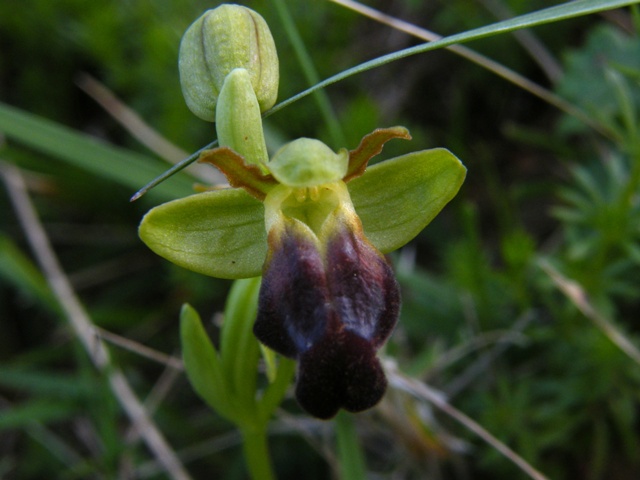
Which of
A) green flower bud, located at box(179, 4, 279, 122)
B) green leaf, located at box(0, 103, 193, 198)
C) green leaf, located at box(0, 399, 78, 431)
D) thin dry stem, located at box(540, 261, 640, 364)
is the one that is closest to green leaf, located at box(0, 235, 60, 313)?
green leaf, located at box(0, 399, 78, 431)

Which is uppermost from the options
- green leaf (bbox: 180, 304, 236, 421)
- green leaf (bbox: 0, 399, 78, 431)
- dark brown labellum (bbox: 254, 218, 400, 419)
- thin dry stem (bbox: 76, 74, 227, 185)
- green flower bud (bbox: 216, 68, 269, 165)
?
green flower bud (bbox: 216, 68, 269, 165)

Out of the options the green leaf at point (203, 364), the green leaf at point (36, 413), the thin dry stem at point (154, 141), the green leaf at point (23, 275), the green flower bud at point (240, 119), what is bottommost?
the green leaf at point (36, 413)

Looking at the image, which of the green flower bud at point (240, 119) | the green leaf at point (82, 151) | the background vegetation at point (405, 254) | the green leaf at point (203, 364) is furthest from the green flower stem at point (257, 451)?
the green leaf at point (82, 151)

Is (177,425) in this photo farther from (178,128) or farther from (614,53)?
(614,53)

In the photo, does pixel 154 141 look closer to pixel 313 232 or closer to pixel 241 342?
pixel 241 342

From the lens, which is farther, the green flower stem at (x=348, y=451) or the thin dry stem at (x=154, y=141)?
the thin dry stem at (x=154, y=141)

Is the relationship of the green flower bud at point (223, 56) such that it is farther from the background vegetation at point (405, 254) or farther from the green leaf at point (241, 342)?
the background vegetation at point (405, 254)

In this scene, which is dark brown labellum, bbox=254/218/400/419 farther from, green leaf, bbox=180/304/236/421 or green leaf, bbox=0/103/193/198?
green leaf, bbox=0/103/193/198
